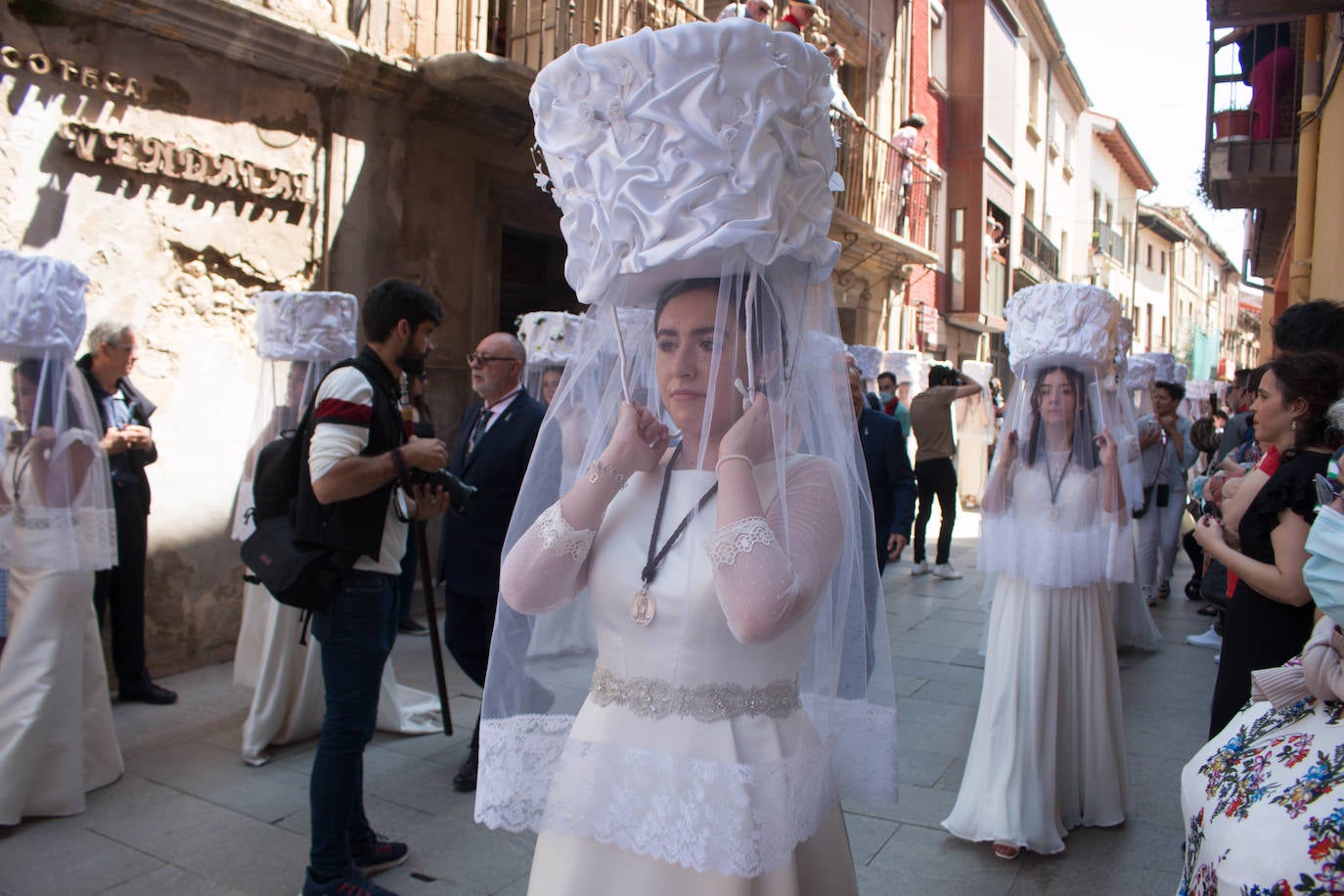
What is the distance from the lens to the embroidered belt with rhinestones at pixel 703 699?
5.51ft

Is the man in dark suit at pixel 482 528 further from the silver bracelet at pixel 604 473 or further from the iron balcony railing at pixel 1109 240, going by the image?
the iron balcony railing at pixel 1109 240

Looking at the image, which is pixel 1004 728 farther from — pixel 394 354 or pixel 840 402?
pixel 394 354

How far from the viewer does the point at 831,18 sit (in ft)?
44.3

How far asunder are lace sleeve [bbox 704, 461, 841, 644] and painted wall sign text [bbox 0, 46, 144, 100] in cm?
493

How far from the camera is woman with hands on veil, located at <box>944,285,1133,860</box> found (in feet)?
11.8

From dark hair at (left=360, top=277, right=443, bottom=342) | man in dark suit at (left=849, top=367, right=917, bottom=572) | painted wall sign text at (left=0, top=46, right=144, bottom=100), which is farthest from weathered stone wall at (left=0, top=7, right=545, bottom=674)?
man in dark suit at (left=849, top=367, right=917, bottom=572)

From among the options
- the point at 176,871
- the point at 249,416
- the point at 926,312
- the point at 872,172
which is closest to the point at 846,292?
the point at 872,172

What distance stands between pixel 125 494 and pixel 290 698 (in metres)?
1.49

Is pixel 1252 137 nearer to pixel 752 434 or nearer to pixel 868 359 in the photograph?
pixel 868 359

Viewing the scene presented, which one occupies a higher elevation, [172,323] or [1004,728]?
[172,323]

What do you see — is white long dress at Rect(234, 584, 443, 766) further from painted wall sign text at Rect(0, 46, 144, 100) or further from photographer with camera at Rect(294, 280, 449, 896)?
painted wall sign text at Rect(0, 46, 144, 100)

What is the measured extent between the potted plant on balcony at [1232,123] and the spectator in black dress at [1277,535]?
7901mm

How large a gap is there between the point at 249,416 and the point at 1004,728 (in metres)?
4.72

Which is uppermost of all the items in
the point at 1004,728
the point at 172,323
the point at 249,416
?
the point at 172,323
